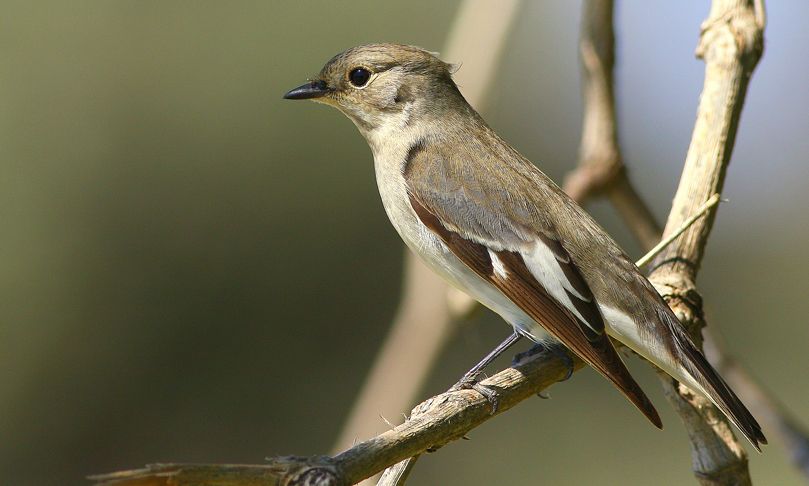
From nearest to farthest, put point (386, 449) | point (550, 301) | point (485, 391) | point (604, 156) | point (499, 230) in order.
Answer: point (386, 449) < point (485, 391) < point (550, 301) < point (499, 230) < point (604, 156)

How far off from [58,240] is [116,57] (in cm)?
218

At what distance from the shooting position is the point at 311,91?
3.48m

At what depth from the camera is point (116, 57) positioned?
10.5 metres

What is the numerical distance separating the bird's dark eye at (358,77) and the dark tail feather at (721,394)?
58.8 inches

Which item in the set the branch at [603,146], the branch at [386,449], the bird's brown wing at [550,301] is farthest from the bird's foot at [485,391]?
the branch at [603,146]

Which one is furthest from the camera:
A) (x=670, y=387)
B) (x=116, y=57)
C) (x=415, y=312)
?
(x=116, y=57)

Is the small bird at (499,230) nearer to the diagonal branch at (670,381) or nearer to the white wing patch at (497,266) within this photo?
the white wing patch at (497,266)

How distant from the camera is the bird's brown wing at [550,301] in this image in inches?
106

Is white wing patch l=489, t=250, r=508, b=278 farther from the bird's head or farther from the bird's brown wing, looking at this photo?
the bird's head

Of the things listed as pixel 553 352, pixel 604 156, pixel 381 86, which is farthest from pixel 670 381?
pixel 381 86

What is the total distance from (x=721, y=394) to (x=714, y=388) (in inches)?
1.0

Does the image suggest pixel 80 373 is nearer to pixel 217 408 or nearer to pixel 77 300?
pixel 77 300

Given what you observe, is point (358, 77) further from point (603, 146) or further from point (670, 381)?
point (670, 381)

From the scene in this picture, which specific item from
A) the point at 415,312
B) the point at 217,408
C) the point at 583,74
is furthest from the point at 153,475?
the point at 217,408
